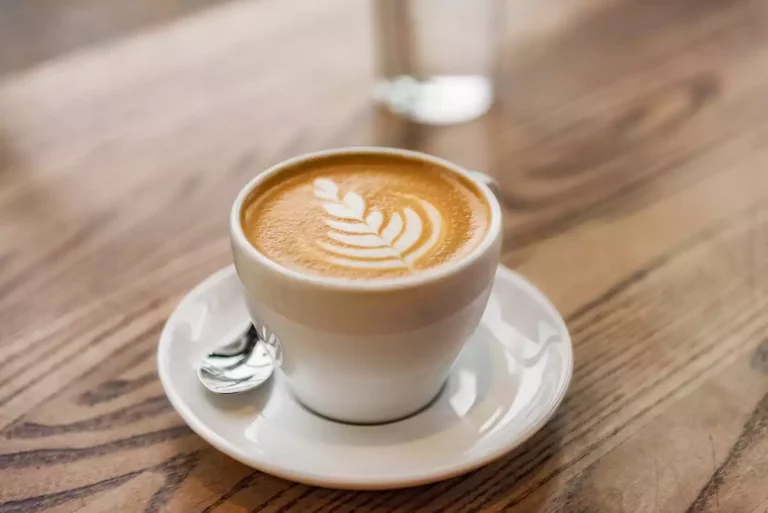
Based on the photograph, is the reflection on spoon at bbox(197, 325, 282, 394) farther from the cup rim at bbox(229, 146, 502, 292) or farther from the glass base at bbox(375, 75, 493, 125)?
the glass base at bbox(375, 75, 493, 125)

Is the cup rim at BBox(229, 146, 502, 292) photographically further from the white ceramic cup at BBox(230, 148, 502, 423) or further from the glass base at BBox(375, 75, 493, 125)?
the glass base at BBox(375, 75, 493, 125)

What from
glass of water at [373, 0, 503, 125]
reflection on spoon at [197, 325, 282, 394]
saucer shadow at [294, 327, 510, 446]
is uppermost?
glass of water at [373, 0, 503, 125]

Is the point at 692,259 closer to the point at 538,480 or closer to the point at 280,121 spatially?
the point at 538,480

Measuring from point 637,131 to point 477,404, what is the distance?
1.56 ft

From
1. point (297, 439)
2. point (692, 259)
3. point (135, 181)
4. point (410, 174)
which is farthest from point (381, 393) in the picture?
point (135, 181)

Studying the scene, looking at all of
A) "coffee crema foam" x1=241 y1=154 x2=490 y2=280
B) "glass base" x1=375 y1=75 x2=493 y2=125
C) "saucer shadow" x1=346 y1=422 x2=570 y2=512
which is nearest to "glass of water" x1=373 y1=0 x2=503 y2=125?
"glass base" x1=375 y1=75 x2=493 y2=125

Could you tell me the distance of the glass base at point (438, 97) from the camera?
34.1 inches

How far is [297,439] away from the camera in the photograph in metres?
0.45

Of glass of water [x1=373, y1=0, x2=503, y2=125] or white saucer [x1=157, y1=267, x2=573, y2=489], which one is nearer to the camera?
white saucer [x1=157, y1=267, x2=573, y2=489]

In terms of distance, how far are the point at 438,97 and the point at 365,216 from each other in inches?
16.9

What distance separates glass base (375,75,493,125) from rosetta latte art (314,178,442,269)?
375 mm

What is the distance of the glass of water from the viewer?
868 millimetres

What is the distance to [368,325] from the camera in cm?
41

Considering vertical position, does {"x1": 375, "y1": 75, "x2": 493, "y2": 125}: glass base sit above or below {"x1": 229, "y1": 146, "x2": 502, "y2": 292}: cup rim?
below
